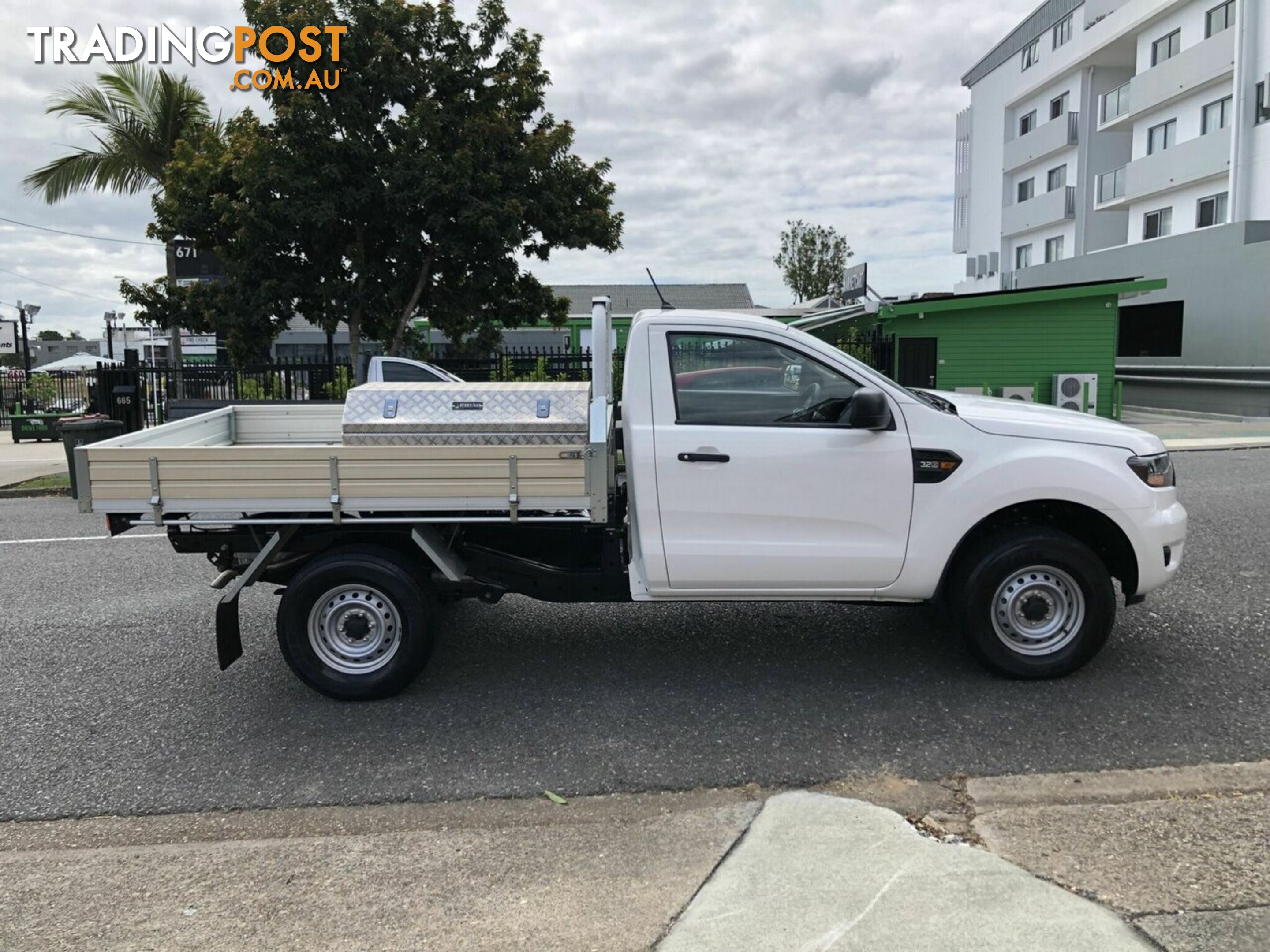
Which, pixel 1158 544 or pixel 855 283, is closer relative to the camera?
pixel 1158 544

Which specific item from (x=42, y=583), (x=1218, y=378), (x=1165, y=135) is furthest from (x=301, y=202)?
(x=1165, y=135)

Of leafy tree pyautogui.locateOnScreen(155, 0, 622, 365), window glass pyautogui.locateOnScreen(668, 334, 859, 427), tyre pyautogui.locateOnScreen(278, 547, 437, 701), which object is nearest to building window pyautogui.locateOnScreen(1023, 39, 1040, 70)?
leafy tree pyautogui.locateOnScreen(155, 0, 622, 365)

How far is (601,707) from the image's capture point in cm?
490

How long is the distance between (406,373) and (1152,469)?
8.75 metres

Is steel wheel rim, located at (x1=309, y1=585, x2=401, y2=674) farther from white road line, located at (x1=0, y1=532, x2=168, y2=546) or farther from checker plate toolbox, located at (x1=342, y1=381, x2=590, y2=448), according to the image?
white road line, located at (x1=0, y1=532, x2=168, y2=546)

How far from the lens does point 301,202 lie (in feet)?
48.1

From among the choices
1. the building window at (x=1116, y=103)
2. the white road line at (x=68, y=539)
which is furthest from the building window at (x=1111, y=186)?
the white road line at (x=68, y=539)

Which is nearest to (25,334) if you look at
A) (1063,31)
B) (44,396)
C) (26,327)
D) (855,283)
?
(26,327)

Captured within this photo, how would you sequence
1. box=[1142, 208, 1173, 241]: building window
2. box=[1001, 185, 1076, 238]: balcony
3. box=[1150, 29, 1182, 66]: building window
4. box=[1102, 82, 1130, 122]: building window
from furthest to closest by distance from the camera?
box=[1001, 185, 1076, 238]: balcony < box=[1102, 82, 1130, 122]: building window < box=[1142, 208, 1173, 241]: building window < box=[1150, 29, 1182, 66]: building window

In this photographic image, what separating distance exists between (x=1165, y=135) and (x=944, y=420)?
3367 centimetres

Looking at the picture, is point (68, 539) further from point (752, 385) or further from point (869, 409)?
point (869, 409)

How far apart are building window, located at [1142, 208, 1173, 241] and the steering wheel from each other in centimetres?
3164

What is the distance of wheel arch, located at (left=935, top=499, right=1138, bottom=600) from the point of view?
16.2 ft

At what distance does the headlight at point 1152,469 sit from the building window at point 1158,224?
3082 cm
